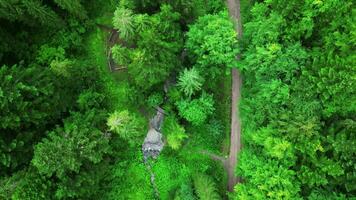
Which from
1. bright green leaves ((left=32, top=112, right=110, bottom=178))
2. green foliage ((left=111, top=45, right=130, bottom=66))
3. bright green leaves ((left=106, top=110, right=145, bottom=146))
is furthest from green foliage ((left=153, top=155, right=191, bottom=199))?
green foliage ((left=111, top=45, right=130, bottom=66))

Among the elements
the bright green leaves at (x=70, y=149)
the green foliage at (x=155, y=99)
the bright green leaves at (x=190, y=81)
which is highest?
the bright green leaves at (x=190, y=81)

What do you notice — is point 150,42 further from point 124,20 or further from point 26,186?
point 26,186

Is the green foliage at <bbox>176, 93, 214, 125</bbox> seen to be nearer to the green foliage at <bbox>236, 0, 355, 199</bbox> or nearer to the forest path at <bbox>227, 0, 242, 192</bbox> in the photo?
the forest path at <bbox>227, 0, 242, 192</bbox>

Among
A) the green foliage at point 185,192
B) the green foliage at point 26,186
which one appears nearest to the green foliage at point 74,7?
the green foliage at point 26,186

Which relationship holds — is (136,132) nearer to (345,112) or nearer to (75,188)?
(75,188)

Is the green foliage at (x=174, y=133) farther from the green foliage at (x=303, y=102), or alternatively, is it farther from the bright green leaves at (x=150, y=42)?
the green foliage at (x=303, y=102)

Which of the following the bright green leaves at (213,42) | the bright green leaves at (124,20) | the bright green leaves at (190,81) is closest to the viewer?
the bright green leaves at (124,20)
